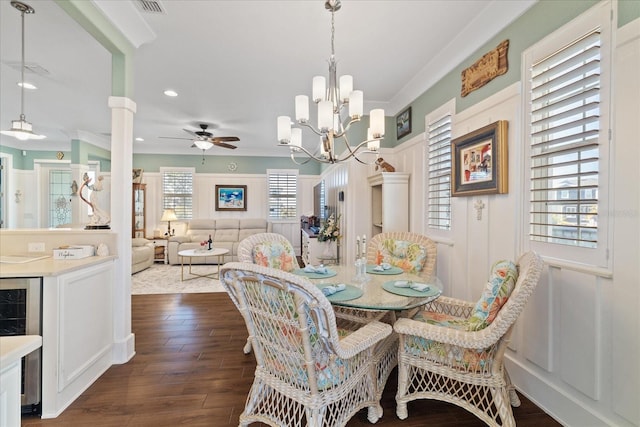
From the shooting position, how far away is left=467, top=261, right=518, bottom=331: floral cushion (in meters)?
1.62

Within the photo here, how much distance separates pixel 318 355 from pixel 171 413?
1.18 metres

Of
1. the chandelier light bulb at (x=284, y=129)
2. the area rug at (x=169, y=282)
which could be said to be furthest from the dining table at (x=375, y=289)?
the area rug at (x=169, y=282)

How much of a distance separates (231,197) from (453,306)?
6825mm

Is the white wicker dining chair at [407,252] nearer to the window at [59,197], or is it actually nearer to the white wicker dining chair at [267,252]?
the white wicker dining chair at [267,252]

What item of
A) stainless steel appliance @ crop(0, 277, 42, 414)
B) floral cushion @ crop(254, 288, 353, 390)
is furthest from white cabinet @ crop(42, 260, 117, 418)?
floral cushion @ crop(254, 288, 353, 390)

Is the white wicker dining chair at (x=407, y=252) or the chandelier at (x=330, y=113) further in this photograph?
the white wicker dining chair at (x=407, y=252)

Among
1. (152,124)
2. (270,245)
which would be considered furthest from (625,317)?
(152,124)

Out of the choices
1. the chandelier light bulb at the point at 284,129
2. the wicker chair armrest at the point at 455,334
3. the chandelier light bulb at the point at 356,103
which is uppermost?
the chandelier light bulb at the point at 356,103

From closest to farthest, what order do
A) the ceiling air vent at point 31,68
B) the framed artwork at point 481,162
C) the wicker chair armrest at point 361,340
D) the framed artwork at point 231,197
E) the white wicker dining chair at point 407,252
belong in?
the wicker chair armrest at point 361,340, the framed artwork at point 481,162, the white wicker dining chair at point 407,252, the ceiling air vent at point 31,68, the framed artwork at point 231,197

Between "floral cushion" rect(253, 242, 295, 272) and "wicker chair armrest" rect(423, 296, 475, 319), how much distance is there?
1277 millimetres

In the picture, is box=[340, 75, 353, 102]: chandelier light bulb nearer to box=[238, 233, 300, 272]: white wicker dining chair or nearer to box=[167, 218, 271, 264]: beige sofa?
box=[238, 233, 300, 272]: white wicker dining chair

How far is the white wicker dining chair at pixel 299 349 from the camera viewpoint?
132 centimetres

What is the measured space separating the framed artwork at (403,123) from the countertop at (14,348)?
3.79m

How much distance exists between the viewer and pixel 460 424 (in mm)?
1791
